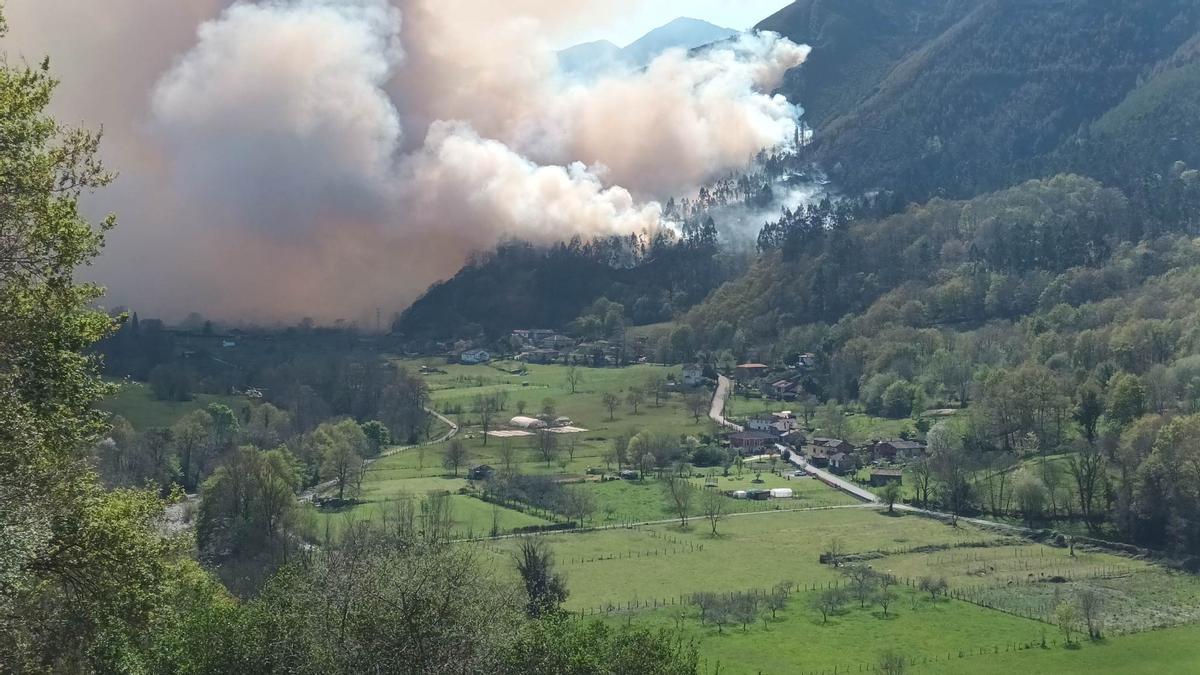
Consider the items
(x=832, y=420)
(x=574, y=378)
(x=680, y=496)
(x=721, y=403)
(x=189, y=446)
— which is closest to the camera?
(x=680, y=496)

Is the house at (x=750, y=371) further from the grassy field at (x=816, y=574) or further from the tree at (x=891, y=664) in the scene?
the tree at (x=891, y=664)

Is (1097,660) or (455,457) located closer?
(1097,660)

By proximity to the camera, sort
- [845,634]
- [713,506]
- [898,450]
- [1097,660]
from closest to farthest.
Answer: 1. [1097,660]
2. [845,634]
3. [713,506]
4. [898,450]

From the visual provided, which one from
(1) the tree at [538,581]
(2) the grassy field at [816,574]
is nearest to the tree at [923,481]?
(2) the grassy field at [816,574]

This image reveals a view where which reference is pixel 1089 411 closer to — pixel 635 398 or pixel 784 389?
pixel 784 389

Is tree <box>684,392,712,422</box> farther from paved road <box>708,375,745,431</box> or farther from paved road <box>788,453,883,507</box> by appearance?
paved road <box>788,453,883,507</box>

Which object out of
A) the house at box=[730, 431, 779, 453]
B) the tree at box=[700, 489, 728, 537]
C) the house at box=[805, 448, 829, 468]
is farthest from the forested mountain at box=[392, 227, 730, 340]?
the tree at box=[700, 489, 728, 537]

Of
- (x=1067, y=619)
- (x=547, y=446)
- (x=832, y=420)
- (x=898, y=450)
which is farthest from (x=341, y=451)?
(x=1067, y=619)

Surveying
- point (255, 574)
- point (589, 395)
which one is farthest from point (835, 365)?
point (255, 574)
